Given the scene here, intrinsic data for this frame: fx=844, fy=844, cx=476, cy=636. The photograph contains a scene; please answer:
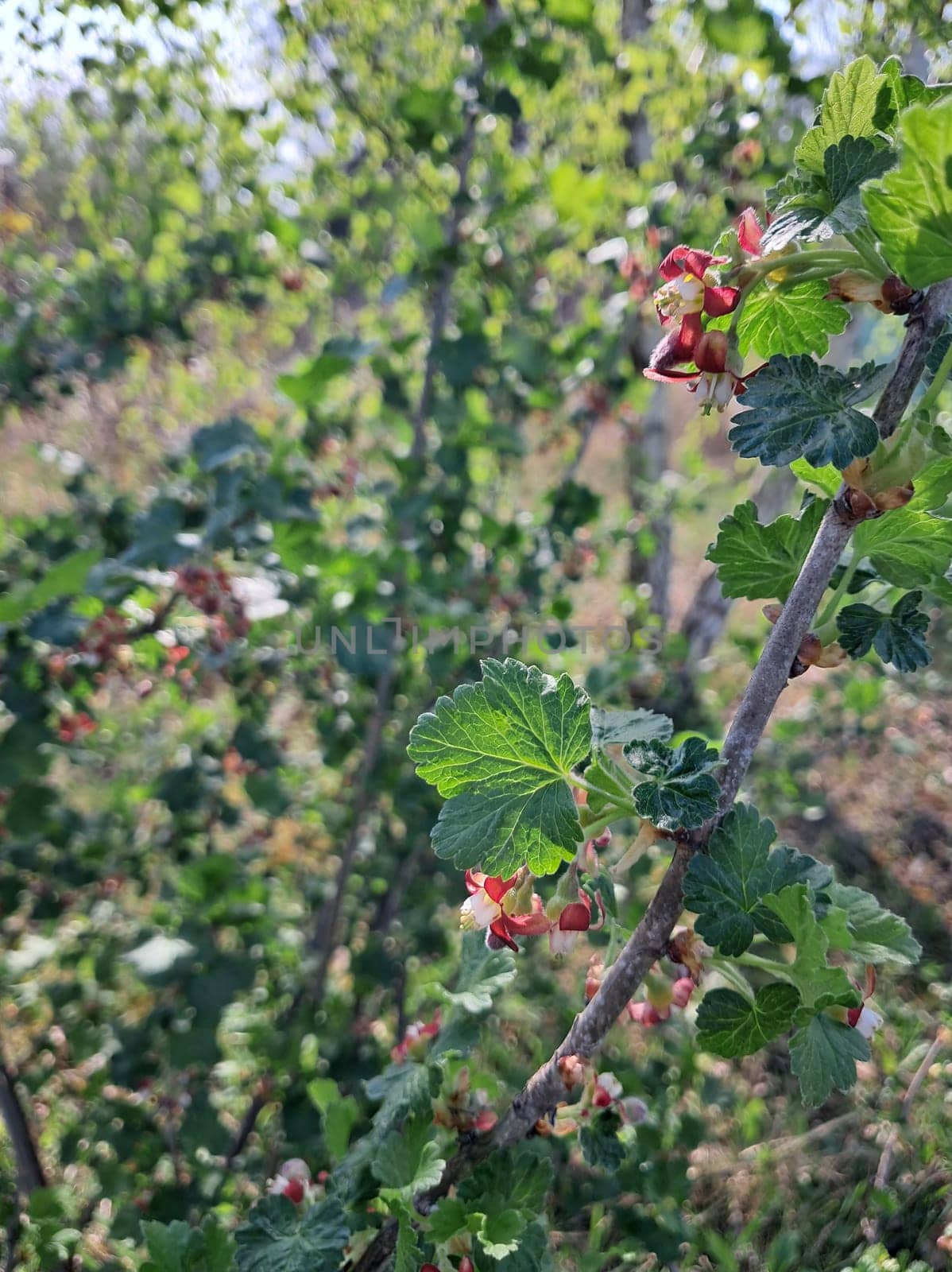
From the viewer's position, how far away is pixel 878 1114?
1259mm

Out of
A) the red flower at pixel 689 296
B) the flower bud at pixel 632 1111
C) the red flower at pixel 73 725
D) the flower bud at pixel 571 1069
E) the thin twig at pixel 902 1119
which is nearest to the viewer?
the red flower at pixel 689 296

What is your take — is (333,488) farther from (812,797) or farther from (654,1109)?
(812,797)

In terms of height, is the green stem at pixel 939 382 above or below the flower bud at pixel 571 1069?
above

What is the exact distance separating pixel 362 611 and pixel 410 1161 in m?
0.84

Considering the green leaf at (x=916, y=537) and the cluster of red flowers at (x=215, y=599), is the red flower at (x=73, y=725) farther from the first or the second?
the green leaf at (x=916, y=537)

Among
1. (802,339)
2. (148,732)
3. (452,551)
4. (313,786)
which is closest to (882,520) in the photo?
(802,339)

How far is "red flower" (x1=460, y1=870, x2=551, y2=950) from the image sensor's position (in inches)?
20.1

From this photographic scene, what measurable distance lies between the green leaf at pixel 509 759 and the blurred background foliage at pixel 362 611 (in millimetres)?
247

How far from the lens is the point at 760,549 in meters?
0.54

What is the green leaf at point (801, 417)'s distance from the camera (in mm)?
434

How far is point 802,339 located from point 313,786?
208 cm

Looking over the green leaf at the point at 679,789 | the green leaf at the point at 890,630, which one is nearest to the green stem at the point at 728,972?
the green leaf at the point at 679,789

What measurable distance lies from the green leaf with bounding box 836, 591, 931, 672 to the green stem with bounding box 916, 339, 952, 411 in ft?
0.45

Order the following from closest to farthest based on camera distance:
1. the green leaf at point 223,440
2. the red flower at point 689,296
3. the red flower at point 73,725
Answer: the red flower at point 689,296 < the green leaf at point 223,440 < the red flower at point 73,725
